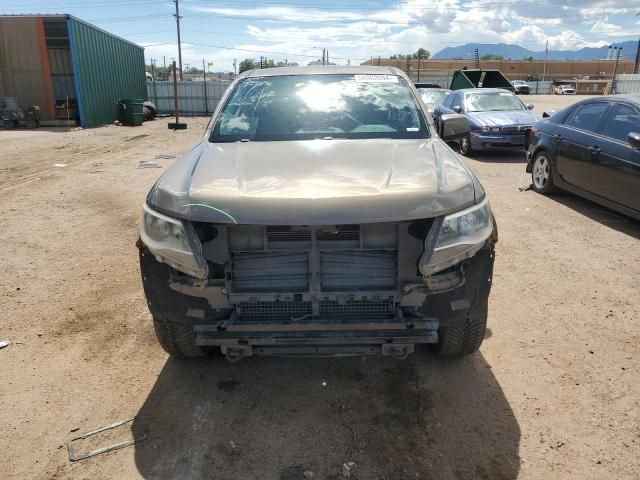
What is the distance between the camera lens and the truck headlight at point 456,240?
2.51m

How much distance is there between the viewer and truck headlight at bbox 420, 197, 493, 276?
2.51 meters

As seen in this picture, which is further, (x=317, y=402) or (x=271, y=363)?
(x=271, y=363)

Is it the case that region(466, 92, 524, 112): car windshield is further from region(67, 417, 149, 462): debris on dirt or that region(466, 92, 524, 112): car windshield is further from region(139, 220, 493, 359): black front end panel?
region(67, 417, 149, 462): debris on dirt

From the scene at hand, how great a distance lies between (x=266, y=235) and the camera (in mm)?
2662

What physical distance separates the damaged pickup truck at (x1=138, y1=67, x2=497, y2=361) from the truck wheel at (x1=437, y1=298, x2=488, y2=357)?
28 mm

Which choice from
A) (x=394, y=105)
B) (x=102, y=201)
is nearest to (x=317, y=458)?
(x=394, y=105)

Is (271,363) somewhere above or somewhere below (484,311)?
below

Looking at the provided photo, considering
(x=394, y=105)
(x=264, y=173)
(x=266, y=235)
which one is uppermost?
(x=394, y=105)

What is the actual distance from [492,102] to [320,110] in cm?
989

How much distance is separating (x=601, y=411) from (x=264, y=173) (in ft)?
7.64

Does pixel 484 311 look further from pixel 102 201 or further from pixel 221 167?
pixel 102 201

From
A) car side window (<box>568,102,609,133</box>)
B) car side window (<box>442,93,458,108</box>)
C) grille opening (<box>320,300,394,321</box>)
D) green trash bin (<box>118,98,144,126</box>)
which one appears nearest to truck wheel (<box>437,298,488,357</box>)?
grille opening (<box>320,300,394,321</box>)

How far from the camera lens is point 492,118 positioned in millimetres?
11672

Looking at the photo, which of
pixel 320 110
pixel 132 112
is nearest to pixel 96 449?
pixel 320 110
